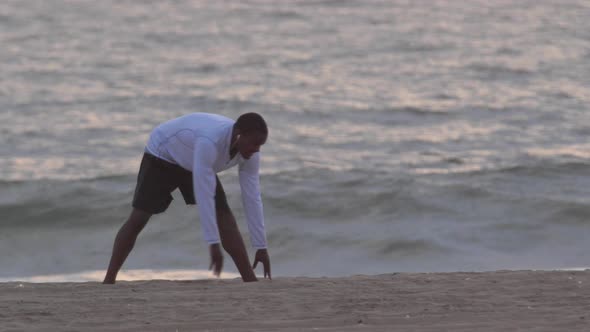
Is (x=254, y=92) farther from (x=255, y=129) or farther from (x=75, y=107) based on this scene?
(x=255, y=129)

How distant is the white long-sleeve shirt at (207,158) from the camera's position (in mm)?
6199

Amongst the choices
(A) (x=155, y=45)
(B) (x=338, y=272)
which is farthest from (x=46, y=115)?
(B) (x=338, y=272)

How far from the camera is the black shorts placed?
678 centimetres

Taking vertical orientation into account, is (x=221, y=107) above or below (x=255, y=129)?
below

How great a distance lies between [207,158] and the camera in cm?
622

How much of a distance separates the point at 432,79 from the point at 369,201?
7454 millimetres

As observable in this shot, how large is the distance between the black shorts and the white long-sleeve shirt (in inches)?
2.9

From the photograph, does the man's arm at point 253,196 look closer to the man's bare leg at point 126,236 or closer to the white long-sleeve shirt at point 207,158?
the white long-sleeve shirt at point 207,158

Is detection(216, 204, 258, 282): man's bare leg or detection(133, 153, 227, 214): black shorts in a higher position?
detection(133, 153, 227, 214): black shorts

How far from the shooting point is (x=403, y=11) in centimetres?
2556

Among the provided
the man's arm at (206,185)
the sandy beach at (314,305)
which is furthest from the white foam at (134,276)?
the man's arm at (206,185)

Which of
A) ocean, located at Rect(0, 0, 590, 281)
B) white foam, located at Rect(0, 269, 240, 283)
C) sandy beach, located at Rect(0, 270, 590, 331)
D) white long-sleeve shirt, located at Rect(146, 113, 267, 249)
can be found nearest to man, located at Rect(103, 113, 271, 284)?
white long-sleeve shirt, located at Rect(146, 113, 267, 249)

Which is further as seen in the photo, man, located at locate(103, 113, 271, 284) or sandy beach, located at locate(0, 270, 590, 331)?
man, located at locate(103, 113, 271, 284)

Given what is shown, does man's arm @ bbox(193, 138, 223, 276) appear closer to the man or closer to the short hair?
the man
